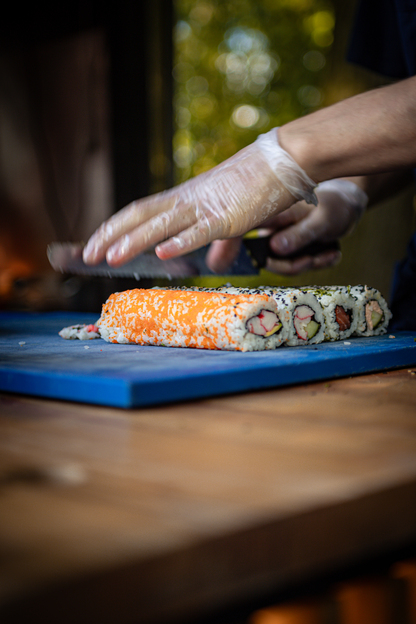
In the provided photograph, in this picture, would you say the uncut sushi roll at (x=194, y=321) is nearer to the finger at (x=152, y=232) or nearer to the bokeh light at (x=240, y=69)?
the finger at (x=152, y=232)

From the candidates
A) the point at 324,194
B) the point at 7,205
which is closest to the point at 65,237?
the point at 7,205

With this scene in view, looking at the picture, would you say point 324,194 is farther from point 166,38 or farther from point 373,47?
point 166,38

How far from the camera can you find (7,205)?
3.56m

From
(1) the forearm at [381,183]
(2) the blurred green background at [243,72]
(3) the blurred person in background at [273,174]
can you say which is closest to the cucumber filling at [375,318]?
(3) the blurred person in background at [273,174]

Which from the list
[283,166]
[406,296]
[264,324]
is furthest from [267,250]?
[264,324]

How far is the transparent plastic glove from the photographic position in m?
1.41

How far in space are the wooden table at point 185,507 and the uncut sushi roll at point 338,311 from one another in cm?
63

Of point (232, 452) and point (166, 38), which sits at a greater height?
point (166, 38)

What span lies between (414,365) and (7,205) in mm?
2934

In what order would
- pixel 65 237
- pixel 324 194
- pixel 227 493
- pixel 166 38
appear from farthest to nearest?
pixel 65 237 → pixel 166 38 → pixel 324 194 → pixel 227 493

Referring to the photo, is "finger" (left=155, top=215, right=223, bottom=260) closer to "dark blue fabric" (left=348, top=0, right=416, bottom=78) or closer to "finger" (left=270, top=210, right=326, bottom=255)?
"finger" (left=270, top=210, right=326, bottom=255)

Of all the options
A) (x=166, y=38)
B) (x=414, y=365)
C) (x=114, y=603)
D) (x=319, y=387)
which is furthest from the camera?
(x=166, y=38)

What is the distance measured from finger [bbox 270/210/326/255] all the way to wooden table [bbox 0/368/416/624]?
1219 millimetres

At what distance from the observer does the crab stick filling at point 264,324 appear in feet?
4.12
